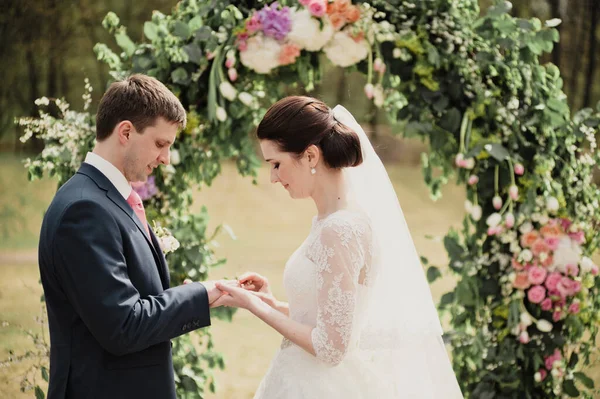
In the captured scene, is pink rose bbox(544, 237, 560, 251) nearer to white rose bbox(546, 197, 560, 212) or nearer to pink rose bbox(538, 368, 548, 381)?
white rose bbox(546, 197, 560, 212)

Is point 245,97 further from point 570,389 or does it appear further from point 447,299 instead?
point 570,389

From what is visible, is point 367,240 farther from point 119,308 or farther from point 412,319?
point 119,308

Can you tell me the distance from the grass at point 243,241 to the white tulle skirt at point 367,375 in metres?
3.16

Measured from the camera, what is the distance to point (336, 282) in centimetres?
229

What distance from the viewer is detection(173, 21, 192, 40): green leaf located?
3502 mm

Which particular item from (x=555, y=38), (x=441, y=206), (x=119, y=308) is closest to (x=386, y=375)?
(x=119, y=308)

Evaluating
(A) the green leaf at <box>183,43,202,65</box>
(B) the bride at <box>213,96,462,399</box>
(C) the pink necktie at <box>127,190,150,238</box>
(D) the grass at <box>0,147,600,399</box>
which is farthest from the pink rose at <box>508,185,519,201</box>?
(D) the grass at <box>0,147,600,399</box>

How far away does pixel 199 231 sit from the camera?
391 cm

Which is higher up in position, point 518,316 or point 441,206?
point 518,316

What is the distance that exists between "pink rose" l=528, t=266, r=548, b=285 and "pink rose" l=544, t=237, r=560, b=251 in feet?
0.38

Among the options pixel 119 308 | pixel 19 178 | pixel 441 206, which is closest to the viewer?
pixel 119 308

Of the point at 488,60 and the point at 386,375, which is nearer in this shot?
the point at 386,375

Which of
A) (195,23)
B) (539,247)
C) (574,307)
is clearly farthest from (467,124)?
(195,23)

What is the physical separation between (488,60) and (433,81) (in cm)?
26
